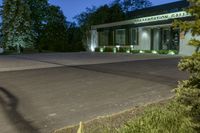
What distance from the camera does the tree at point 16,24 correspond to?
46750 mm

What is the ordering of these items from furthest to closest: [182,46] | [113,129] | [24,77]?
1. [182,46]
2. [24,77]
3. [113,129]

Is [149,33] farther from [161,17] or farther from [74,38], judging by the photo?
[74,38]

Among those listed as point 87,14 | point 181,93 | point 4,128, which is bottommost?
point 4,128

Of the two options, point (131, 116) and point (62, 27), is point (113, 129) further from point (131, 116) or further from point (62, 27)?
point (62, 27)

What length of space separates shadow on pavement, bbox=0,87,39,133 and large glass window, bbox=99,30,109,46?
3383 centimetres

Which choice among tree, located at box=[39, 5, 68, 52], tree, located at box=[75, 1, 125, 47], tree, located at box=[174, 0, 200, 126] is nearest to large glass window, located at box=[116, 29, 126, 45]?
tree, located at box=[75, 1, 125, 47]

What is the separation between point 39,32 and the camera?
51656 mm

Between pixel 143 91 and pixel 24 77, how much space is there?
249 inches

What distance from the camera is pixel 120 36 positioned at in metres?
41.8

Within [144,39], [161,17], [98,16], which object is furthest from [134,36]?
[98,16]

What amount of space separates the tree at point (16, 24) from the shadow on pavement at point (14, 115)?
37090 millimetres

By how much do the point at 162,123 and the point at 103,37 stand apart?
39705 millimetres

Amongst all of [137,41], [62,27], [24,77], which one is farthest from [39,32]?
[24,77]

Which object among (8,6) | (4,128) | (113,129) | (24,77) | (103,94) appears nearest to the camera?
(113,129)
